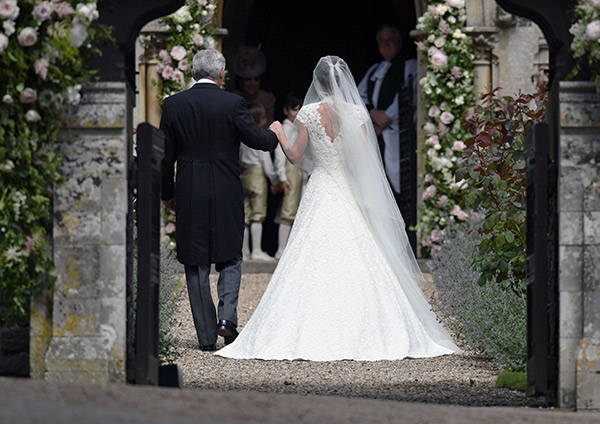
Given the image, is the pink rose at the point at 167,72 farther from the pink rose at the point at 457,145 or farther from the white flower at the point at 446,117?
the pink rose at the point at 457,145

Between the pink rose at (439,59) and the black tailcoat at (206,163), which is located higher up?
the pink rose at (439,59)

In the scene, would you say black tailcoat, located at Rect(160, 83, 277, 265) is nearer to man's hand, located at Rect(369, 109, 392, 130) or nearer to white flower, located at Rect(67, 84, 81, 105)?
white flower, located at Rect(67, 84, 81, 105)

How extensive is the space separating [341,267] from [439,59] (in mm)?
4591

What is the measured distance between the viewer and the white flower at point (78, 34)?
5.66 metres

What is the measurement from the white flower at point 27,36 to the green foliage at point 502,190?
323 centimetres

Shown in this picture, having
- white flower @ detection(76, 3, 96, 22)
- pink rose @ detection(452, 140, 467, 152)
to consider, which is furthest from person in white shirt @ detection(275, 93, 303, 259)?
white flower @ detection(76, 3, 96, 22)

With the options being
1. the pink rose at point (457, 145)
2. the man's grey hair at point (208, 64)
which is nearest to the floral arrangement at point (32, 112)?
the man's grey hair at point (208, 64)

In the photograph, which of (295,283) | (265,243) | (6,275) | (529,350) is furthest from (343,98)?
(265,243)

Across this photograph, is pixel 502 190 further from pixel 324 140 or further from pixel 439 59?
pixel 439 59

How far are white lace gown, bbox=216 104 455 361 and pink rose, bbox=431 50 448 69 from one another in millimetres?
4042

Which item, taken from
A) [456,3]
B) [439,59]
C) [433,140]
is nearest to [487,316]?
[433,140]

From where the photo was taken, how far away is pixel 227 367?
25.1ft

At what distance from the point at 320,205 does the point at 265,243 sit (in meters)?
6.40

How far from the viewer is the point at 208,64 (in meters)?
8.37
